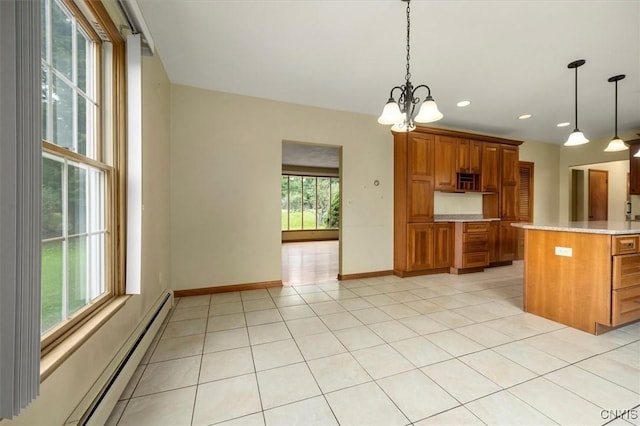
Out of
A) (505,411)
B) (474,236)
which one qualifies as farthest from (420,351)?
(474,236)

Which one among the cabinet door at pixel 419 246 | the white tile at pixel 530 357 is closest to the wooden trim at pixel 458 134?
the cabinet door at pixel 419 246

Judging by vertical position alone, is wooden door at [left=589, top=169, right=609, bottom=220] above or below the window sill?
above

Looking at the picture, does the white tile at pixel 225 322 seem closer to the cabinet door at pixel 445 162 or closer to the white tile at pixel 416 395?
the white tile at pixel 416 395

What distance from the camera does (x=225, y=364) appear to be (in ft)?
6.43

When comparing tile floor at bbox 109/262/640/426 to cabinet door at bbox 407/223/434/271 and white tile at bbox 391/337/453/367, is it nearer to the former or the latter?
white tile at bbox 391/337/453/367

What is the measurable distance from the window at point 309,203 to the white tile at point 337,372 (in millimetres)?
7530

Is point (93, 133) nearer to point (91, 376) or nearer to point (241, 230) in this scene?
point (91, 376)

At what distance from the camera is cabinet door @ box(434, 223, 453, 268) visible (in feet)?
15.0

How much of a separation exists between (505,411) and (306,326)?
1632 mm

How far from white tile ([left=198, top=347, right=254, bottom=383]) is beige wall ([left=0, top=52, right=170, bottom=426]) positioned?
1.92ft

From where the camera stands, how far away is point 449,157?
4.68m

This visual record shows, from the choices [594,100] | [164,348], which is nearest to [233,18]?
[164,348]

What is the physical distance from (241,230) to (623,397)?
3752 mm

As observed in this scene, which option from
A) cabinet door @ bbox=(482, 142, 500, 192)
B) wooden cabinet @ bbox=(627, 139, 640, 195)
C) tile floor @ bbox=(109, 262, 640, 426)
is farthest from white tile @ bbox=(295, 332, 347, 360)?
wooden cabinet @ bbox=(627, 139, 640, 195)
